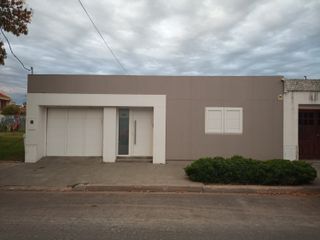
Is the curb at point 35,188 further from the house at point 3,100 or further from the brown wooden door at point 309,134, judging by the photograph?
the house at point 3,100

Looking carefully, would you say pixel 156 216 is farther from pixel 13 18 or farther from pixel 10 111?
pixel 10 111

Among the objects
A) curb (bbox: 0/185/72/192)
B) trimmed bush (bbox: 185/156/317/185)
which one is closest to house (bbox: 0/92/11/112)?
curb (bbox: 0/185/72/192)

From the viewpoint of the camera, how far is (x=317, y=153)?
1756cm

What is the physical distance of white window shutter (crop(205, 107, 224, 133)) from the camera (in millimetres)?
16688

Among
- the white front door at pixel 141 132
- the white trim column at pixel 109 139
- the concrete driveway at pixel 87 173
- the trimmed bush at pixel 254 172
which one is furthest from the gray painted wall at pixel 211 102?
the trimmed bush at pixel 254 172

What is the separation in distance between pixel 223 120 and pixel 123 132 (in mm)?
4618

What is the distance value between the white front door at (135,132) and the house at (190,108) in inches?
21.4

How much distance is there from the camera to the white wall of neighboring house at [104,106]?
16.6 m

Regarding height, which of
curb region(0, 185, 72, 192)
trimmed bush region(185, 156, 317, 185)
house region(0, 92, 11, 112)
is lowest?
curb region(0, 185, 72, 192)

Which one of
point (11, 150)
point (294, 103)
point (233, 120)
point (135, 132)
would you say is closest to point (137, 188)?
point (135, 132)

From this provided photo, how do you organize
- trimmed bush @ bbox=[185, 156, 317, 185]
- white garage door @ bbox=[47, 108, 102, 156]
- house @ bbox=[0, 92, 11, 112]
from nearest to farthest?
trimmed bush @ bbox=[185, 156, 317, 185] → white garage door @ bbox=[47, 108, 102, 156] → house @ bbox=[0, 92, 11, 112]

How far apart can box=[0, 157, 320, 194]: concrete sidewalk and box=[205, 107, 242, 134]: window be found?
210cm

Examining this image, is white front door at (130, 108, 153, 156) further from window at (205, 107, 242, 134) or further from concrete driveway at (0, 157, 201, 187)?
window at (205, 107, 242, 134)

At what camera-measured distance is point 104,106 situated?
16828 mm
